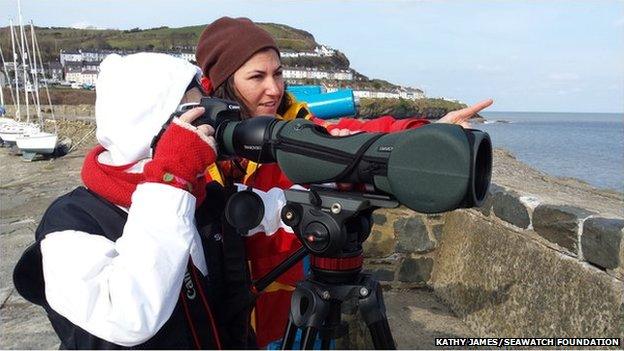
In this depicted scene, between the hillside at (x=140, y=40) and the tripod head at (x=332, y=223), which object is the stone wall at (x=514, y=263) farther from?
Answer: the hillside at (x=140, y=40)

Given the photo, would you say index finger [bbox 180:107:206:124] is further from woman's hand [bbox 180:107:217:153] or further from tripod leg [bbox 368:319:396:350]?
tripod leg [bbox 368:319:396:350]

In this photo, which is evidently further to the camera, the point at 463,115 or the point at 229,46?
the point at 229,46

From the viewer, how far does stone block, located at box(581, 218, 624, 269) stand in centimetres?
167

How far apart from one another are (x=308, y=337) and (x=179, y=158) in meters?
0.49

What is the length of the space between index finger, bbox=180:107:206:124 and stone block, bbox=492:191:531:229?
1648mm

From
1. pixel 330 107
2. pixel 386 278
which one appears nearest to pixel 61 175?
pixel 386 278

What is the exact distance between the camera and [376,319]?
1.13 metres

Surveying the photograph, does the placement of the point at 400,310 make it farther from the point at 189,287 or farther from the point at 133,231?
the point at 133,231

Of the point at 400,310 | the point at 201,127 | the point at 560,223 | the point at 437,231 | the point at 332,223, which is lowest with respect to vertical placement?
the point at 400,310

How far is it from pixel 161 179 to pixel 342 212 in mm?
344

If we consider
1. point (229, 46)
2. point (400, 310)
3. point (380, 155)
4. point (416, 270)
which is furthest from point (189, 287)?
point (416, 270)

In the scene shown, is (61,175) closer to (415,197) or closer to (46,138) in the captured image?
(415,197)

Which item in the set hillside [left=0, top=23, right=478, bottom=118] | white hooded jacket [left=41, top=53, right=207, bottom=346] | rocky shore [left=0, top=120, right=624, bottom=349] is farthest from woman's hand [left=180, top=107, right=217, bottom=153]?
hillside [left=0, top=23, right=478, bottom=118]

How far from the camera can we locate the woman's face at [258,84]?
1.56 metres
